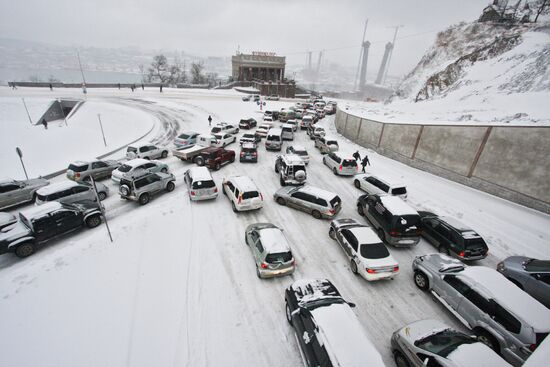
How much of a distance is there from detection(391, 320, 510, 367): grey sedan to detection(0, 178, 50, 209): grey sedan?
1822 cm

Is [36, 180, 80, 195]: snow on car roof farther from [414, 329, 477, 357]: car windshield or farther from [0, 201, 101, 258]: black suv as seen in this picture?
[414, 329, 477, 357]: car windshield

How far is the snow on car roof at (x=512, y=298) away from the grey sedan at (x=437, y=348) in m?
1.75

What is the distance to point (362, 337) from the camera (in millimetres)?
5652

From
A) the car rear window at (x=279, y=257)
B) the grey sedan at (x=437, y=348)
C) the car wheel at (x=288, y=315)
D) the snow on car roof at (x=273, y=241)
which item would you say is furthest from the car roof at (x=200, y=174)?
the grey sedan at (x=437, y=348)

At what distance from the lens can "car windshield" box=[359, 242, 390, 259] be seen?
900 centimetres

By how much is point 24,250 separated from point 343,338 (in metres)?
12.1

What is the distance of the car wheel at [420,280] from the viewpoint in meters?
8.86

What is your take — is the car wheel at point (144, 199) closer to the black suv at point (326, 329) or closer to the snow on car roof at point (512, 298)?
the black suv at point (326, 329)

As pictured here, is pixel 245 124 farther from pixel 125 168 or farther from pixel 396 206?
pixel 396 206

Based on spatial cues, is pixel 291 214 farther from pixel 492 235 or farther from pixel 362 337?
pixel 492 235

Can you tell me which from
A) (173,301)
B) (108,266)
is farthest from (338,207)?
(108,266)

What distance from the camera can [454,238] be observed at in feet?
33.7

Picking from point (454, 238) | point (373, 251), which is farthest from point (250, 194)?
point (454, 238)

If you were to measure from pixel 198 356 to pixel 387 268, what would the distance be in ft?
22.5
